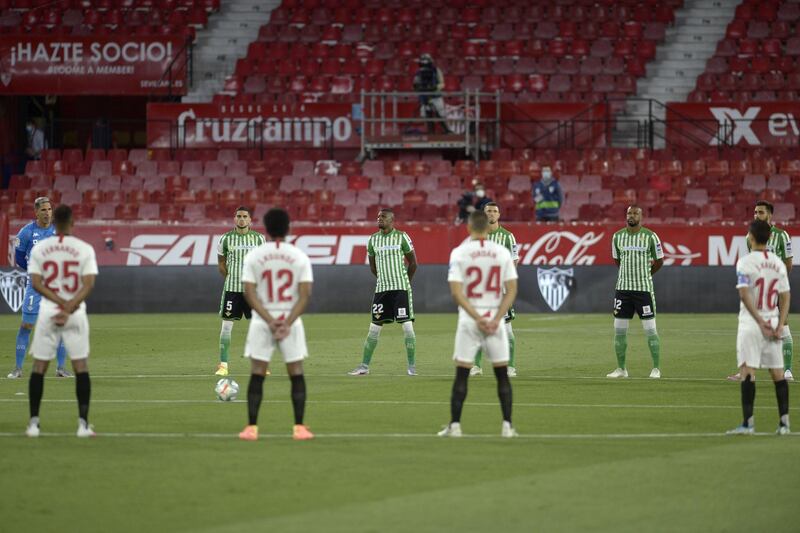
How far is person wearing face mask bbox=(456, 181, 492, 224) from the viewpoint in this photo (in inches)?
1166

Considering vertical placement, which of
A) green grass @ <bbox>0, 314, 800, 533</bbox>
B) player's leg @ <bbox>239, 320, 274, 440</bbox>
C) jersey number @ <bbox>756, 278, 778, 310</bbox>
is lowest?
green grass @ <bbox>0, 314, 800, 533</bbox>

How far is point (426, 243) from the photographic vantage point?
99.1ft

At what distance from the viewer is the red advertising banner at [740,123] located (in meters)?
35.5

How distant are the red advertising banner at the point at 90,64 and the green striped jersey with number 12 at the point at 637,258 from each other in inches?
915

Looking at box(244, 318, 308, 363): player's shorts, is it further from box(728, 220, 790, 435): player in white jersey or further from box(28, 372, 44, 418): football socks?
box(728, 220, 790, 435): player in white jersey

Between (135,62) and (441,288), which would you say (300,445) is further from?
(135,62)

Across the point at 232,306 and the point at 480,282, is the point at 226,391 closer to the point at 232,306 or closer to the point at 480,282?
the point at 232,306

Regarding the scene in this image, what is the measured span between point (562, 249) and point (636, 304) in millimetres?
12232

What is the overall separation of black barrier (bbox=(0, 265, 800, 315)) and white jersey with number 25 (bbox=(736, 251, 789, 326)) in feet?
58.2

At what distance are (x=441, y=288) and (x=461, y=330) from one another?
61.2ft

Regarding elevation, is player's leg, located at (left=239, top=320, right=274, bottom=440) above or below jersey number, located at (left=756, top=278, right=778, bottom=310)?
below

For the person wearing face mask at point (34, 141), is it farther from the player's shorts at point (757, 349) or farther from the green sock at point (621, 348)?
the player's shorts at point (757, 349)

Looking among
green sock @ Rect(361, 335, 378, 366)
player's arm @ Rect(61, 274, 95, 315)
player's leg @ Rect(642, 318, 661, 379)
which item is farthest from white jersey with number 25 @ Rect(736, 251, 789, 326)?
green sock @ Rect(361, 335, 378, 366)

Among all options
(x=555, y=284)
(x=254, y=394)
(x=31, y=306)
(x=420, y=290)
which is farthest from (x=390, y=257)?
(x=555, y=284)
